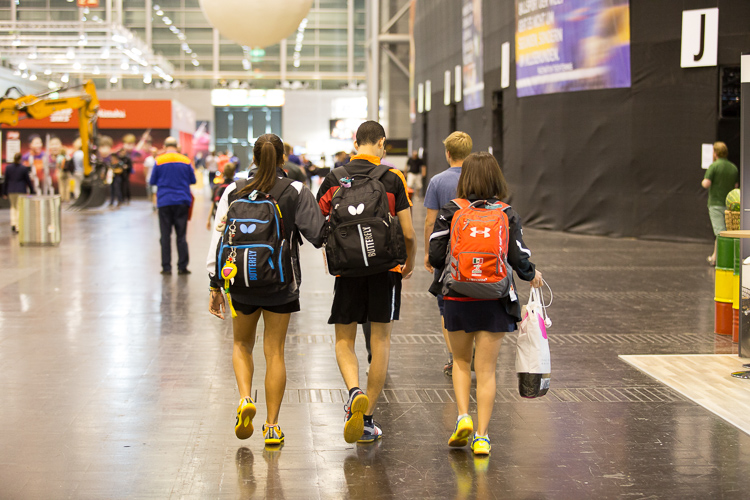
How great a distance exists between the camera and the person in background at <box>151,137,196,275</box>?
39.8 feet

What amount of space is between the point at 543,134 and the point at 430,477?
16.8 m

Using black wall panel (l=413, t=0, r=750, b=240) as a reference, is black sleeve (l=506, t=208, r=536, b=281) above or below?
below

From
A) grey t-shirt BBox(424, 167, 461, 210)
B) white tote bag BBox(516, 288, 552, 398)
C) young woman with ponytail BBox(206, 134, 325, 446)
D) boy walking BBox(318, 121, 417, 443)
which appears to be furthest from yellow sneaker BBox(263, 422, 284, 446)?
grey t-shirt BBox(424, 167, 461, 210)

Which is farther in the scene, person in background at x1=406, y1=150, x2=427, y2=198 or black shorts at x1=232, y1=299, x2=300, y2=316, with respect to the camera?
person in background at x1=406, y1=150, x2=427, y2=198

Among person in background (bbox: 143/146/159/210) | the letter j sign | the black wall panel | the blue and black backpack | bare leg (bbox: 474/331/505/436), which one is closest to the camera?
the blue and black backpack

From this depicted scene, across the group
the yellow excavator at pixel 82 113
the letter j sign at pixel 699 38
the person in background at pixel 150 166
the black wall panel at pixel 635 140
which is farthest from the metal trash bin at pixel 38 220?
the person in background at pixel 150 166

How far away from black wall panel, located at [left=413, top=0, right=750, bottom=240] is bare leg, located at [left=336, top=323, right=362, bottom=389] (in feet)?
43.2

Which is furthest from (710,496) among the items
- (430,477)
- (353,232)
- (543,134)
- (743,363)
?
(543,134)

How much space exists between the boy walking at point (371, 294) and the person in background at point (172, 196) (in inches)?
293

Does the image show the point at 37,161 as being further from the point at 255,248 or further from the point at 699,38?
the point at 255,248

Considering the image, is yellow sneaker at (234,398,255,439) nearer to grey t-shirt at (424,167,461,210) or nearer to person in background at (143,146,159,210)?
grey t-shirt at (424,167,461,210)

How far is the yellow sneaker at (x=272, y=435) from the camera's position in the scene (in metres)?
4.90

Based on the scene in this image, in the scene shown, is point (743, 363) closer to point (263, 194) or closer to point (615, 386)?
point (615, 386)

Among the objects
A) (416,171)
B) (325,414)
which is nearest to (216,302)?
(325,414)
